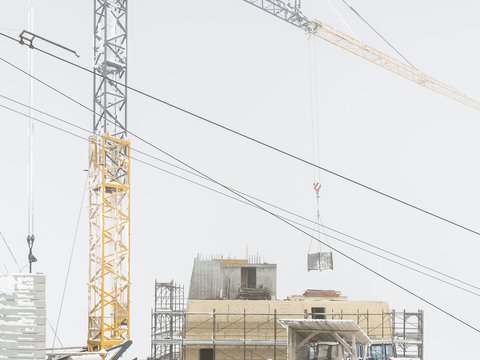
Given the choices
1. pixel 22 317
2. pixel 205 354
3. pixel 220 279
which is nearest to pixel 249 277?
pixel 220 279

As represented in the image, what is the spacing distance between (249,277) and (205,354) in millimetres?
6331

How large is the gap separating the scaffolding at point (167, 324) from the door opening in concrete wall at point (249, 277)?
4.23m

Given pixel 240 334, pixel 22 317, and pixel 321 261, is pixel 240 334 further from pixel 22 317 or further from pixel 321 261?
pixel 22 317

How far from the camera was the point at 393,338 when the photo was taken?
34438mm

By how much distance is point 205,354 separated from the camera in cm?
3331

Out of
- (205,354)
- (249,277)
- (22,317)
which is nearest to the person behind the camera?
(22,317)

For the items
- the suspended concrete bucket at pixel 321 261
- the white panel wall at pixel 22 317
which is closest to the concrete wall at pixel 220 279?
the suspended concrete bucket at pixel 321 261

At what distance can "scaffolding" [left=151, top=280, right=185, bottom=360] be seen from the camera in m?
32.5

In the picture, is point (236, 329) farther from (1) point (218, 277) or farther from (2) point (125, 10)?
(2) point (125, 10)

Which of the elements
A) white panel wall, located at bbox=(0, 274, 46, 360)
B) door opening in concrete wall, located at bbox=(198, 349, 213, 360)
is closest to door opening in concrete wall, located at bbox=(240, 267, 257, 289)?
door opening in concrete wall, located at bbox=(198, 349, 213, 360)

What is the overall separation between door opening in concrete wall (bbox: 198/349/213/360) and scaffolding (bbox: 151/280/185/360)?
1.43 meters

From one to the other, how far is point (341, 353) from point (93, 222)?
20.4m

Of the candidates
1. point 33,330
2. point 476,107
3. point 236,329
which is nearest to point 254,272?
point 236,329

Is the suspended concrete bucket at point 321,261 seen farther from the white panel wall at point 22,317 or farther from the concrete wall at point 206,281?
the white panel wall at point 22,317
